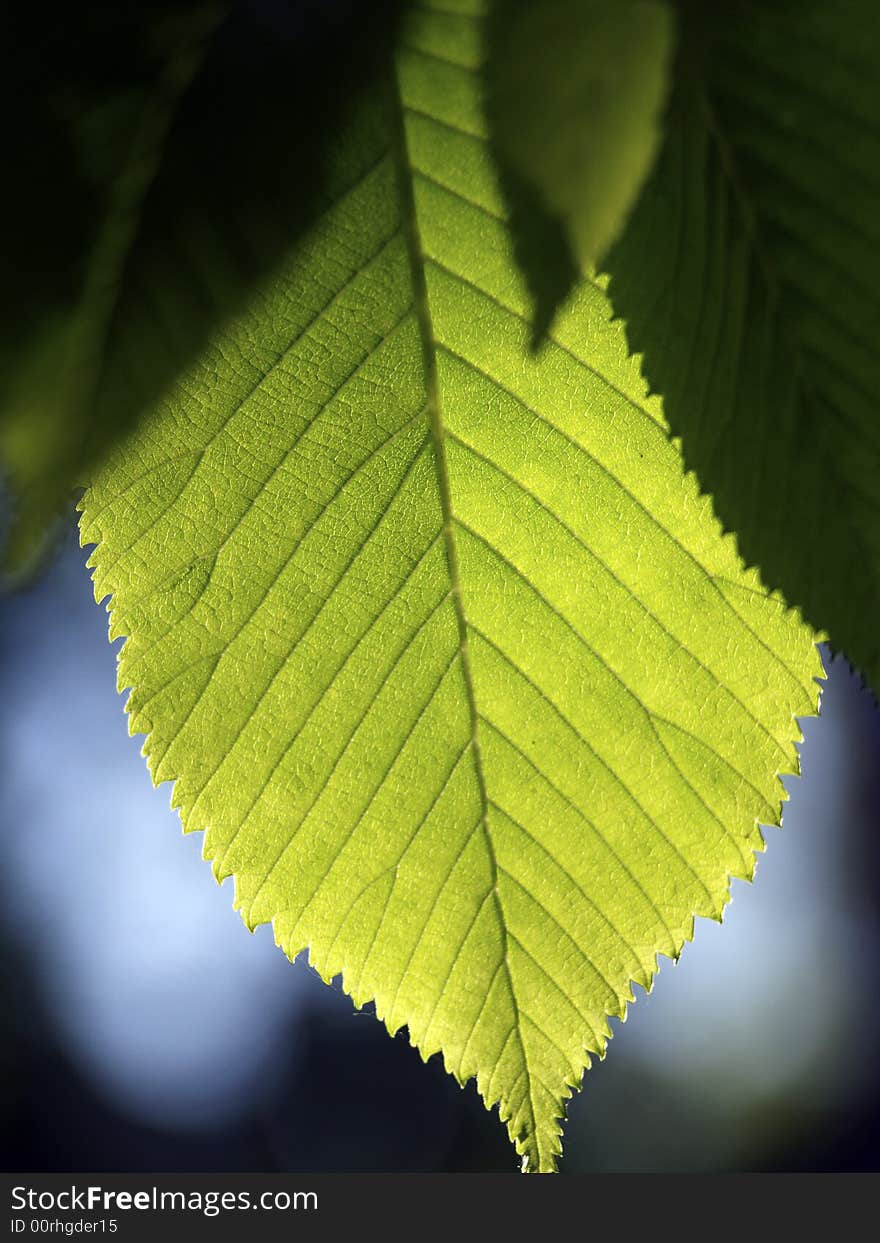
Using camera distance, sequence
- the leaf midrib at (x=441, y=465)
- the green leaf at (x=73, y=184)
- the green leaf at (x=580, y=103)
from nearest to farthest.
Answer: the green leaf at (x=580, y=103)
the green leaf at (x=73, y=184)
the leaf midrib at (x=441, y=465)

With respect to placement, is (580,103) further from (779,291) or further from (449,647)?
(449,647)

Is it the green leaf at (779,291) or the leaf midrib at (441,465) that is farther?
the leaf midrib at (441,465)

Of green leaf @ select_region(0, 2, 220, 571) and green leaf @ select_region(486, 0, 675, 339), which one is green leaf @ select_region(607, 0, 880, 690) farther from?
green leaf @ select_region(0, 2, 220, 571)

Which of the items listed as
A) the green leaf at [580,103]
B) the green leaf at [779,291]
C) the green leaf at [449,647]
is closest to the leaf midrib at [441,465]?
the green leaf at [449,647]

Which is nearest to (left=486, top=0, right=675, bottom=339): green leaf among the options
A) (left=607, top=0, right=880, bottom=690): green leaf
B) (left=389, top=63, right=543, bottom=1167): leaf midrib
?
(left=607, top=0, right=880, bottom=690): green leaf

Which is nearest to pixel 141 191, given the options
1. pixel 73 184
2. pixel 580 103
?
pixel 73 184

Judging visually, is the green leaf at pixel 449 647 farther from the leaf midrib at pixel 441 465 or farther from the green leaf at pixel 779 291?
the green leaf at pixel 779 291

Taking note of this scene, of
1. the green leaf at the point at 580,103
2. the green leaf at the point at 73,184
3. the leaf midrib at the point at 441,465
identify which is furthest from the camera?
the leaf midrib at the point at 441,465
